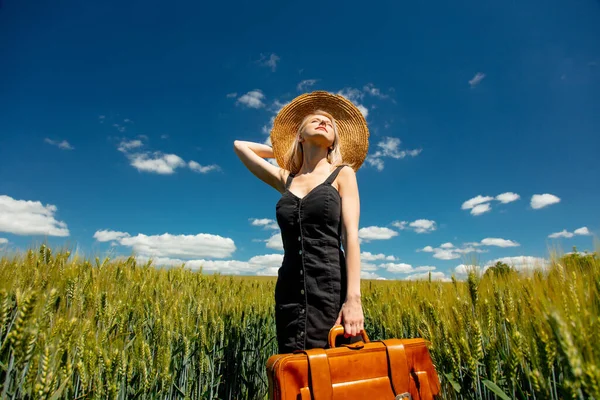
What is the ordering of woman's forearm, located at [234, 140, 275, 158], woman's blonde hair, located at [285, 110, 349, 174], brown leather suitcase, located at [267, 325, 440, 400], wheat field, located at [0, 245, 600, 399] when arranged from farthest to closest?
woman's forearm, located at [234, 140, 275, 158]
woman's blonde hair, located at [285, 110, 349, 174]
brown leather suitcase, located at [267, 325, 440, 400]
wheat field, located at [0, 245, 600, 399]

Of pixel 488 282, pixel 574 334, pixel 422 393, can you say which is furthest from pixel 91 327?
pixel 488 282

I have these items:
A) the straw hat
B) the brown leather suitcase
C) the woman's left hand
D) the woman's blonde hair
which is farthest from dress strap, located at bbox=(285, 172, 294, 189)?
the brown leather suitcase

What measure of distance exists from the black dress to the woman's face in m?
0.32

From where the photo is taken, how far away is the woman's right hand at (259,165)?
2.35 metres

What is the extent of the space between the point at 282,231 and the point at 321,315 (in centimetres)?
53

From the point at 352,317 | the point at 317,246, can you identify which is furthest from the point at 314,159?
the point at 352,317

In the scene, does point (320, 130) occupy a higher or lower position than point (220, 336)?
higher

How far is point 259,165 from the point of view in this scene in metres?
2.45

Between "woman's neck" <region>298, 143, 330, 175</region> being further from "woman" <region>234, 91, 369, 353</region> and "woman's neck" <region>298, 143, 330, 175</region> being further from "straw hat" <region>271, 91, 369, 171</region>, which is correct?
"straw hat" <region>271, 91, 369, 171</region>

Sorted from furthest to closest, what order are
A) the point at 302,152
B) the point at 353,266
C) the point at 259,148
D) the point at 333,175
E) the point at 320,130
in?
the point at 259,148, the point at 302,152, the point at 320,130, the point at 333,175, the point at 353,266

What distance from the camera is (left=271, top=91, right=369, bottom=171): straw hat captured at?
2783mm

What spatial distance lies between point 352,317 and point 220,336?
118cm

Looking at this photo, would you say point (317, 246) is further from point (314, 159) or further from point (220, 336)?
point (220, 336)

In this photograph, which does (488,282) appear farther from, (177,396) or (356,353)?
(177,396)
